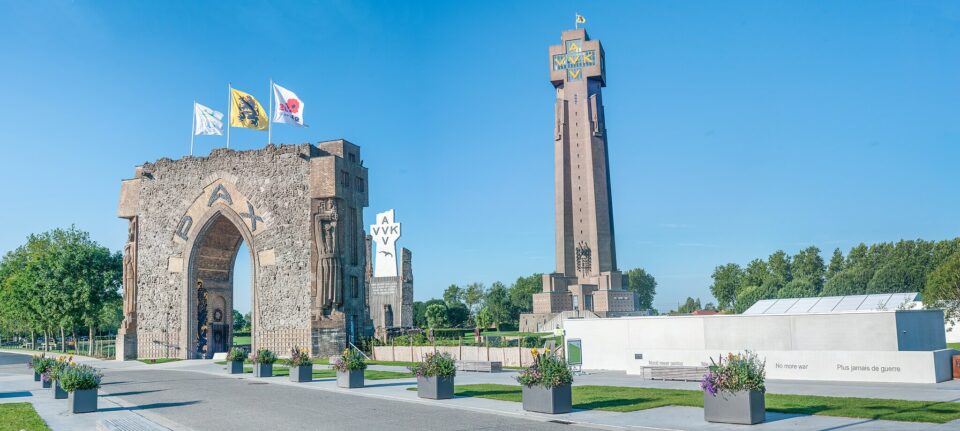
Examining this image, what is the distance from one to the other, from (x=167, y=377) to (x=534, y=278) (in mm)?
134621

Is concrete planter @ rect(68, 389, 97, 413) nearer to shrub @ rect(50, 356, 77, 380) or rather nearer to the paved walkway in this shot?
the paved walkway

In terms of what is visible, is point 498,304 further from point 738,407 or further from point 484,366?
point 738,407

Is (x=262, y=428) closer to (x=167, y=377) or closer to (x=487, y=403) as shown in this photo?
(x=487, y=403)

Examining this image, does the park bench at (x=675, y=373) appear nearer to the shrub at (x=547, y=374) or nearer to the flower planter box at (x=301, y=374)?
the shrub at (x=547, y=374)

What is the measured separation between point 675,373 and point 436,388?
813cm

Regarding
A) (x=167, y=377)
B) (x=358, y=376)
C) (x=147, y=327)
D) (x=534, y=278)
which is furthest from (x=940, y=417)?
(x=534, y=278)

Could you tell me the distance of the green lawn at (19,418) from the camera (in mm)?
15844

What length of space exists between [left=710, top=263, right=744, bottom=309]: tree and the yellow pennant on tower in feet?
404

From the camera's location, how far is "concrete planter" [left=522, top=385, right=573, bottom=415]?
53.6 ft

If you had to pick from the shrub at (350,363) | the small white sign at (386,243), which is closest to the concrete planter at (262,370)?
the shrub at (350,363)

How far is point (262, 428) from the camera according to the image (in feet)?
50.5

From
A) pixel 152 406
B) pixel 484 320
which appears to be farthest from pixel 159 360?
pixel 484 320

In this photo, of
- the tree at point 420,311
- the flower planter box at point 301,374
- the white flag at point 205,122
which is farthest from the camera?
the tree at point 420,311

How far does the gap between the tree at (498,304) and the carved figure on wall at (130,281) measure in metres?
80.5
